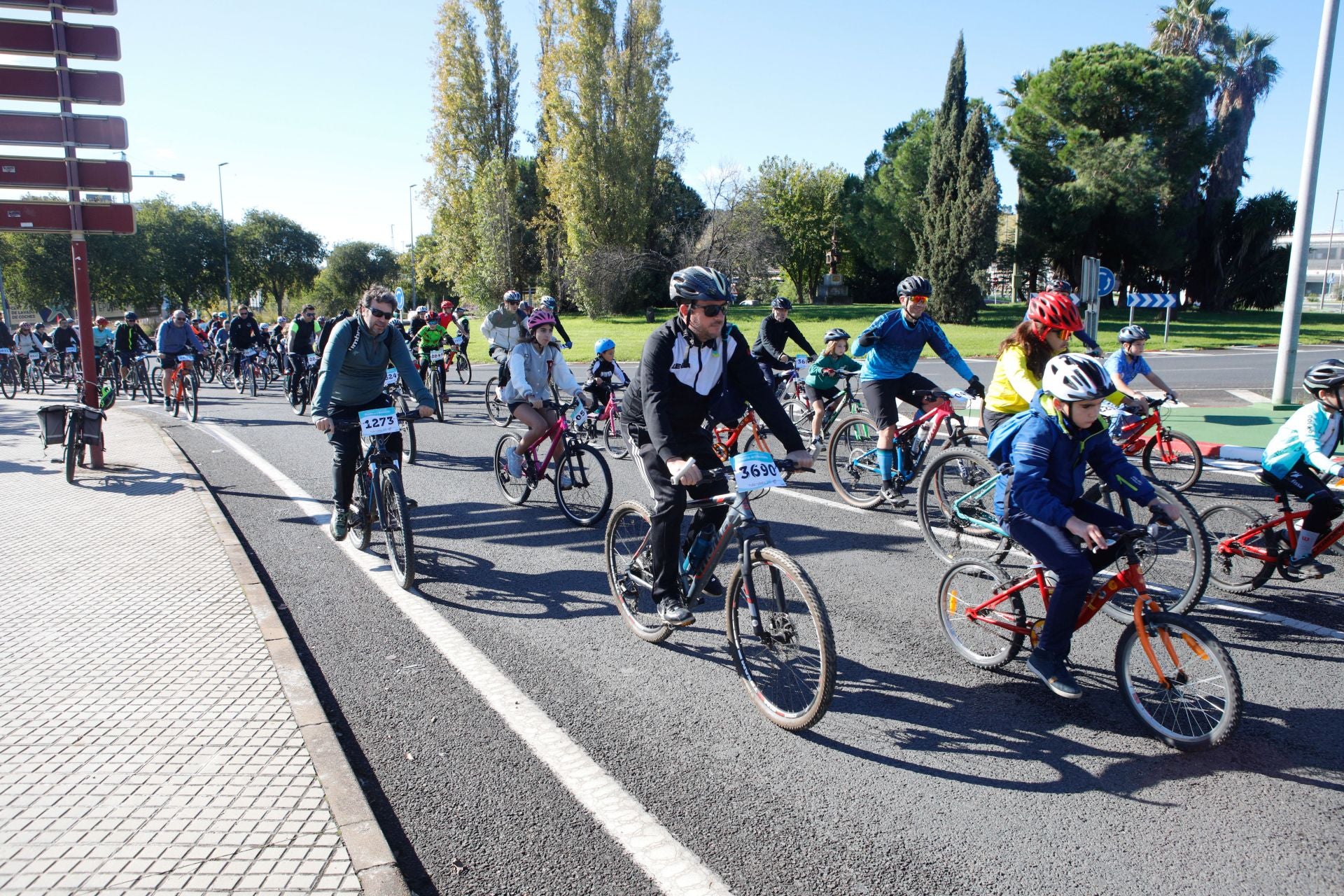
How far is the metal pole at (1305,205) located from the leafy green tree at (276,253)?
80184 millimetres

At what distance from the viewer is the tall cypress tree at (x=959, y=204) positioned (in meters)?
43.0

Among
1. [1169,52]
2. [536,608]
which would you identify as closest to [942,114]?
[1169,52]

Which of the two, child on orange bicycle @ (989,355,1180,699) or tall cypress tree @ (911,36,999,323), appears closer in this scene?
child on orange bicycle @ (989,355,1180,699)

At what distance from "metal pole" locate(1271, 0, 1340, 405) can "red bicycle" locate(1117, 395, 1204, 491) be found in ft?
→ 22.0

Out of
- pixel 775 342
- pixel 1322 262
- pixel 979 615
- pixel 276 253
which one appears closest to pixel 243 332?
pixel 775 342

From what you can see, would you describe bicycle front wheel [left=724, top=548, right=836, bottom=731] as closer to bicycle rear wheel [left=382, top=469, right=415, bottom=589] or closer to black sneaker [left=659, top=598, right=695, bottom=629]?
black sneaker [left=659, top=598, right=695, bottom=629]

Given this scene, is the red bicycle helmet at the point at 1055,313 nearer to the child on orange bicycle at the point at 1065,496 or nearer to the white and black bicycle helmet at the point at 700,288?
the child on orange bicycle at the point at 1065,496

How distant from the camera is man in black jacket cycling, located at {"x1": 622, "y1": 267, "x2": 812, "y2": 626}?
14.0ft

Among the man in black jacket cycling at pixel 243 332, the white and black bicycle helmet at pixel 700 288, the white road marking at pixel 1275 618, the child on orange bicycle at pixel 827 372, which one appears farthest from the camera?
the man in black jacket cycling at pixel 243 332

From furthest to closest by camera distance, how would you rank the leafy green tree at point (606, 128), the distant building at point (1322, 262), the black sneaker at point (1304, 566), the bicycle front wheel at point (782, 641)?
the distant building at point (1322, 262), the leafy green tree at point (606, 128), the black sneaker at point (1304, 566), the bicycle front wheel at point (782, 641)

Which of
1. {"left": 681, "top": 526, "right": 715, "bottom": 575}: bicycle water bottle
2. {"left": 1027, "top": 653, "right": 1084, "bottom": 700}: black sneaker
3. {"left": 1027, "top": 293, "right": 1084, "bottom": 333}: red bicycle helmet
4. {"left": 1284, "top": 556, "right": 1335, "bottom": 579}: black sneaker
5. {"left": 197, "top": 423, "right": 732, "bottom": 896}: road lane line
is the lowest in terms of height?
{"left": 197, "top": 423, "right": 732, "bottom": 896}: road lane line

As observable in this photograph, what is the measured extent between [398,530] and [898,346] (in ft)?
15.0

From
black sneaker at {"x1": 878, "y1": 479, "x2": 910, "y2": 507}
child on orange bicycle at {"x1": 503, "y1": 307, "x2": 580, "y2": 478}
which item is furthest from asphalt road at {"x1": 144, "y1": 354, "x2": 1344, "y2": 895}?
child on orange bicycle at {"x1": 503, "y1": 307, "x2": 580, "y2": 478}

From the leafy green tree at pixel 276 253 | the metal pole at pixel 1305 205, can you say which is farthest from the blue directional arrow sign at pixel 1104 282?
the leafy green tree at pixel 276 253
